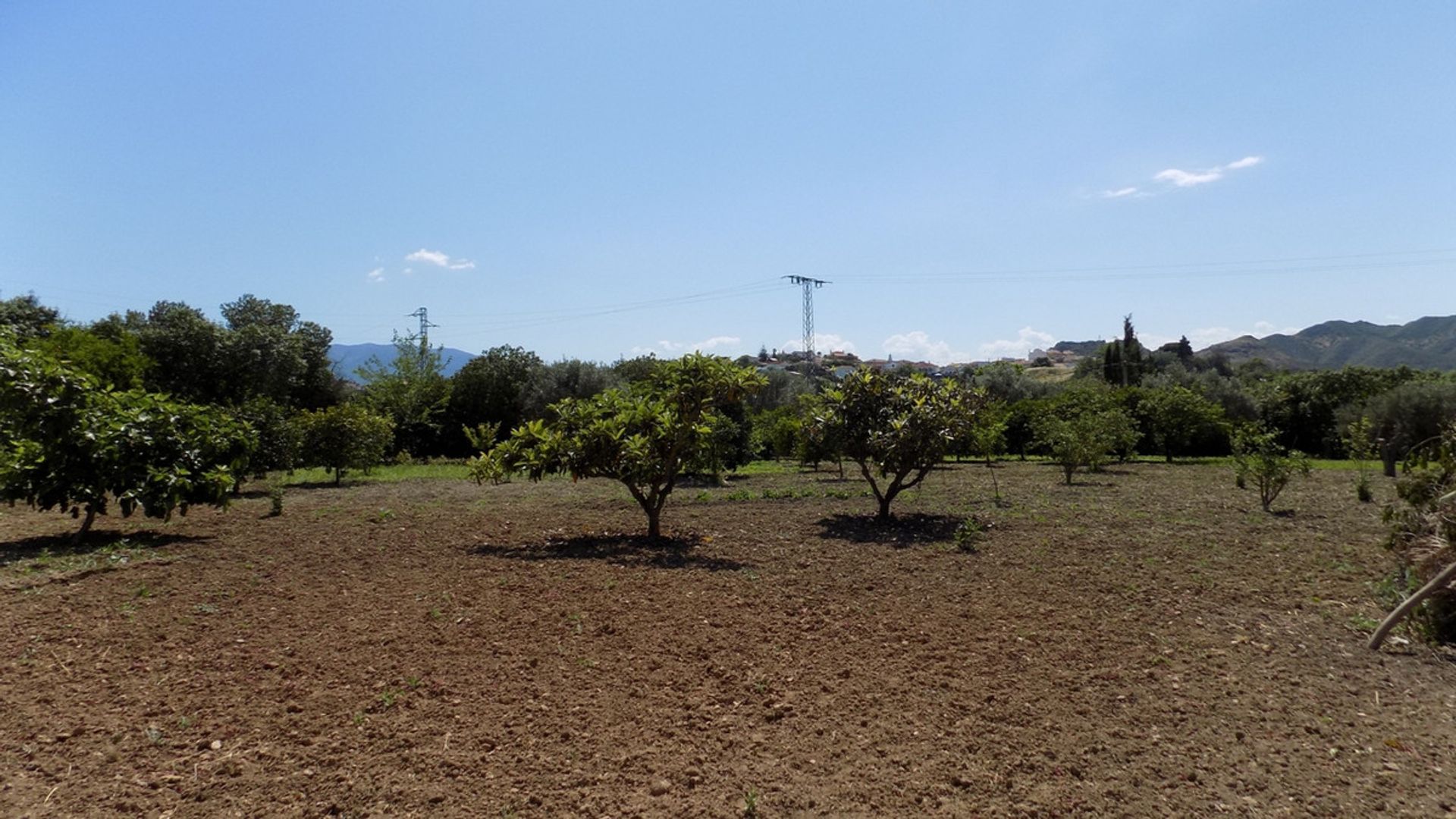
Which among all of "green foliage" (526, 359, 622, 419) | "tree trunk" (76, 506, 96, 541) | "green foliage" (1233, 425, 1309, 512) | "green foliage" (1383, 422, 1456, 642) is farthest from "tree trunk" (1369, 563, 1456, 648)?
"green foliage" (526, 359, 622, 419)

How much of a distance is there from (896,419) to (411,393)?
3213 centimetres

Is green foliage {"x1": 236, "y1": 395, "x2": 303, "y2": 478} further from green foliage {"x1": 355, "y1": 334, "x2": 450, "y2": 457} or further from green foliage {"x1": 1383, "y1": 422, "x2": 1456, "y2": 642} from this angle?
green foliage {"x1": 1383, "y1": 422, "x2": 1456, "y2": 642}

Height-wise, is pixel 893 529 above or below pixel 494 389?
below

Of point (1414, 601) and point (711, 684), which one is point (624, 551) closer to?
point (711, 684)

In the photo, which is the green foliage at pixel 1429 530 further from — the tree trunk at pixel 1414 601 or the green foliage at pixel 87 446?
the green foliage at pixel 87 446

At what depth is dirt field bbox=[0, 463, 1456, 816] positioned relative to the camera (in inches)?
140

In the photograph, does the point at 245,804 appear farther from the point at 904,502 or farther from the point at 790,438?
the point at 790,438

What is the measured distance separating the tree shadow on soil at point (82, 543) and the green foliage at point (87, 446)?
32 cm

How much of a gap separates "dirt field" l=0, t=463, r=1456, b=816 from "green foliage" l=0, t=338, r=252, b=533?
67 centimetres

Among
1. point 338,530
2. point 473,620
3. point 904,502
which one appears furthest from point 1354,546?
point 338,530

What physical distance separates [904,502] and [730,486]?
215 inches

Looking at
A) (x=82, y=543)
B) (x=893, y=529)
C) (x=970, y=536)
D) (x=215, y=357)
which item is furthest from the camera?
(x=215, y=357)

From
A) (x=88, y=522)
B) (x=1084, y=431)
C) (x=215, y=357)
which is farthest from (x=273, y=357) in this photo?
(x=1084, y=431)

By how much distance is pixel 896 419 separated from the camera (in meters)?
11.2
